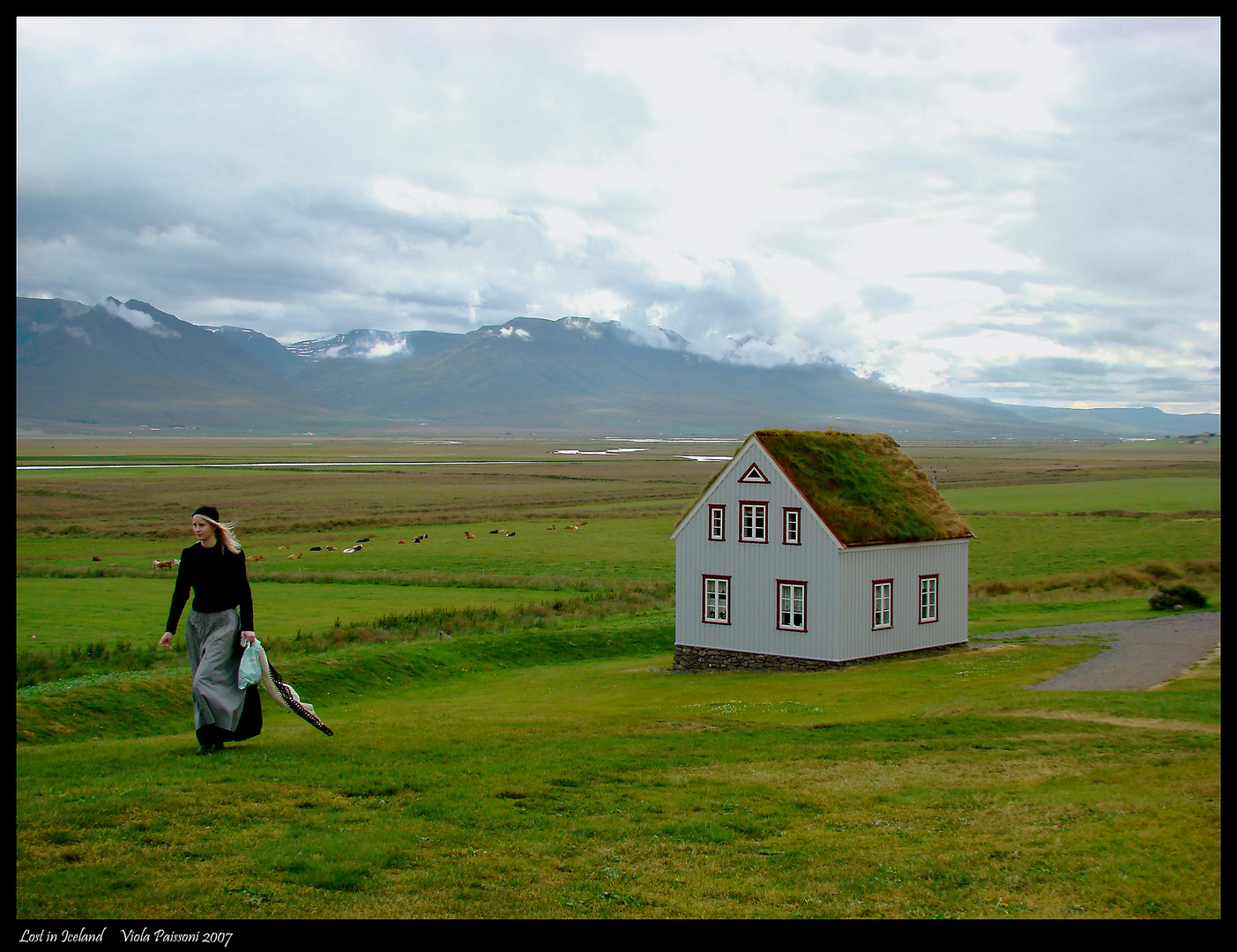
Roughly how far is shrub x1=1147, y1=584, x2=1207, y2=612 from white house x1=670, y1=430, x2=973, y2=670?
11.4m

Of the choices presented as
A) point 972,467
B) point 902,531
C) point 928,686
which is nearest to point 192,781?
point 928,686

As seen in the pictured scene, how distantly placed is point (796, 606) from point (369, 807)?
2332cm

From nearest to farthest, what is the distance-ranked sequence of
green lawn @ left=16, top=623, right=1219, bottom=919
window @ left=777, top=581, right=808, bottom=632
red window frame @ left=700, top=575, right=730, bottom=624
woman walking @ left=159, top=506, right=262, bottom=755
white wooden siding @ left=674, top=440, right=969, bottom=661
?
green lawn @ left=16, top=623, right=1219, bottom=919 → woman walking @ left=159, top=506, right=262, bottom=755 → white wooden siding @ left=674, top=440, right=969, bottom=661 → window @ left=777, top=581, right=808, bottom=632 → red window frame @ left=700, top=575, right=730, bottom=624

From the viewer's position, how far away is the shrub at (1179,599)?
4241 centimetres

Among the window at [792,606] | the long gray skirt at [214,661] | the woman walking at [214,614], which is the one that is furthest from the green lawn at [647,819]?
the window at [792,606]

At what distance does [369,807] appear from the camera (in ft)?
43.1

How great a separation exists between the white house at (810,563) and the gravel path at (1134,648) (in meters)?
4.32

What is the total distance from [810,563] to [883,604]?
315cm

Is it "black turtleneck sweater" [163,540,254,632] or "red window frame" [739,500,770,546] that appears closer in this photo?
"black turtleneck sweater" [163,540,254,632]

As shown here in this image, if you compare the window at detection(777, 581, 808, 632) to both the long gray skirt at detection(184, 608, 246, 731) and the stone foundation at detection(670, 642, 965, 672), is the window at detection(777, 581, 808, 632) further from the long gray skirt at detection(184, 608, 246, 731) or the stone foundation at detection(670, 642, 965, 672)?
the long gray skirt at detection(184, 608, 246, 731)

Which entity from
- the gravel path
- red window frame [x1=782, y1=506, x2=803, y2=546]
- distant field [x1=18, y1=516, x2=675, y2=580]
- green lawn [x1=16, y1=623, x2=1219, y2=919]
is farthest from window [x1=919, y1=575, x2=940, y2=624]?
distant field [x1=18, y1=516, x2=675, y2=580]

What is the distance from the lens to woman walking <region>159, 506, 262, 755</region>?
45.4 ft

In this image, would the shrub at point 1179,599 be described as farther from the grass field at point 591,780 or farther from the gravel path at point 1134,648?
the gravel path at point 1134,648
